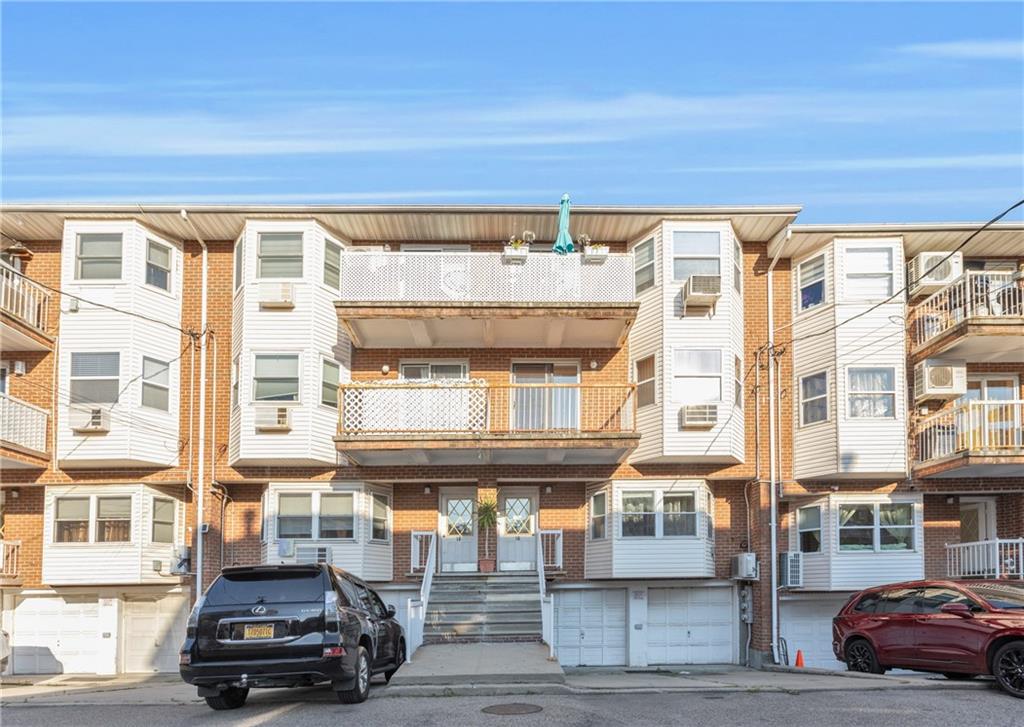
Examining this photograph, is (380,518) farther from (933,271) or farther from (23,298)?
(933,271)

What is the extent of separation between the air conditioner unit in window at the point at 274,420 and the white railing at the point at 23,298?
517 cm

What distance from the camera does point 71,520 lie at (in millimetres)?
24250

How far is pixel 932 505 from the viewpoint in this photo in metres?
25.1

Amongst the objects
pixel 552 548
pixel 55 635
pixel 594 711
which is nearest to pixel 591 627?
pixel 552 548

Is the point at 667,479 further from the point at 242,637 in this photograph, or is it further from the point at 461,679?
the point at 242,637

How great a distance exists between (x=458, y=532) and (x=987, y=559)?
37.2 feet

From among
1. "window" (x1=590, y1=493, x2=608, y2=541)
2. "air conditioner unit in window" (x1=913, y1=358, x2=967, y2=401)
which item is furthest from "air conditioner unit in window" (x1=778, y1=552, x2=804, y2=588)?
"air conditioner unit in window" (x1=913, y1=358, x2=967, y2=401)

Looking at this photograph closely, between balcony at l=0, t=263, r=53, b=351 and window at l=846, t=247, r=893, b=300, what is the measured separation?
17563 mm

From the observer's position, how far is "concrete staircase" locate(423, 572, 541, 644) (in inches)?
789

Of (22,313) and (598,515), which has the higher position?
(22,313)

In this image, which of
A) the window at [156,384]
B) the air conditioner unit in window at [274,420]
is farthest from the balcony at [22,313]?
the air conditioner unit in window at [274,420]

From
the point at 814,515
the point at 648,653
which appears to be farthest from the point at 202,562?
the point at 814,515

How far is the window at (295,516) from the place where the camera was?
80.2ft

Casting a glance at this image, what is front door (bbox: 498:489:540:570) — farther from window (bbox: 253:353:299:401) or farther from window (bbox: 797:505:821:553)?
window (bbox: 797:505:821:553)
